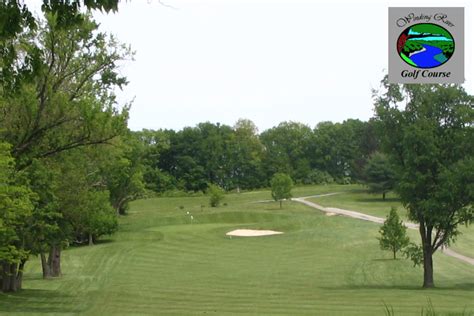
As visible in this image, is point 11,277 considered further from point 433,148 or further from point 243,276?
point 433,148

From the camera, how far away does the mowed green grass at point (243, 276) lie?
20.5 m

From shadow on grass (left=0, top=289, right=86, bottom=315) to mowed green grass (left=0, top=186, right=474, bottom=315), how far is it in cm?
4

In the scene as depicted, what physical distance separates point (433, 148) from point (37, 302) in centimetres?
1603

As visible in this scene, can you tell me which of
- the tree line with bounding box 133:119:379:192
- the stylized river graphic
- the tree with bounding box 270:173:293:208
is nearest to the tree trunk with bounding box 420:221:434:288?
the stylized river graphic

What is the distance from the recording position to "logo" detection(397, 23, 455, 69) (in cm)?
1314

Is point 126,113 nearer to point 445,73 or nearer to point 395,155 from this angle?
point 445,73

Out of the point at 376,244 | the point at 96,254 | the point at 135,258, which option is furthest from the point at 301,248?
the point at 96,254

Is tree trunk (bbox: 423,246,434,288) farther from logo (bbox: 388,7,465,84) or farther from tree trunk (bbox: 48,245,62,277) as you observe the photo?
tree trunk (bbox: 48,245,62,277)

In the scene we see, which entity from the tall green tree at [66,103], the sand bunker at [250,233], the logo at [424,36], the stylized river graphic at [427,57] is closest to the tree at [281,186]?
the sand bunker at [250,233]

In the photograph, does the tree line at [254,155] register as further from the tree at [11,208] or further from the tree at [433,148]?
the tree at [11,208]

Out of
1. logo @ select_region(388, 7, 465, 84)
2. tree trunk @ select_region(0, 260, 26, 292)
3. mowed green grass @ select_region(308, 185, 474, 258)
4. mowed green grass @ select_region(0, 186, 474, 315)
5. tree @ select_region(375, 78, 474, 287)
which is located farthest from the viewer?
mowed green grass @ select_region(308, 185, 474, 258)

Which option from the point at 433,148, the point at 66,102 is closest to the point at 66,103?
the point at 66,102

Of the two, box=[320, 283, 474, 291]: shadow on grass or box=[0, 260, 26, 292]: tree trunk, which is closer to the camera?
box=[320, 283, 474, 291]: shadow on grass

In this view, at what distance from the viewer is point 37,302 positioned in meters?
22.8
